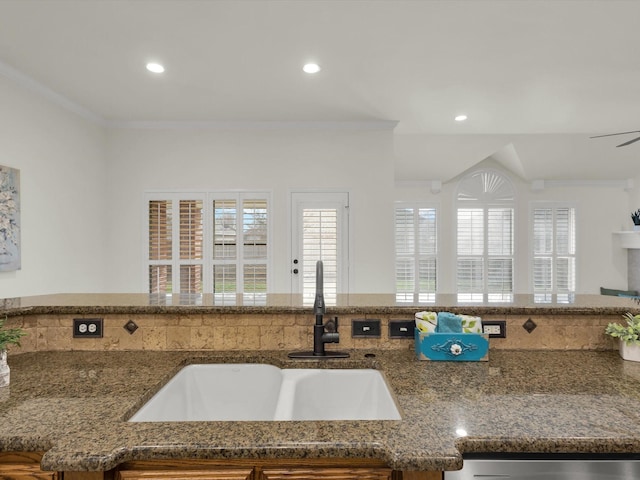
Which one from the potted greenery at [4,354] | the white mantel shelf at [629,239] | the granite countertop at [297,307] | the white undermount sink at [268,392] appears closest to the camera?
the potted greenery at [4,354]

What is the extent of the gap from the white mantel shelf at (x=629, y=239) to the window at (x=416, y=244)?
3032mm

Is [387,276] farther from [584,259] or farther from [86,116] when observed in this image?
[584,259]

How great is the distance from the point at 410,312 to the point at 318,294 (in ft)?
1.22

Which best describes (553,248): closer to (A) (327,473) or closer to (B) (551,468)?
(B) (551,468)

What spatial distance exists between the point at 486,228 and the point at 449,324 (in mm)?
5811

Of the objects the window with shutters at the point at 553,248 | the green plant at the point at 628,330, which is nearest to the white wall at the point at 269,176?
the green plant at the point at 628,330

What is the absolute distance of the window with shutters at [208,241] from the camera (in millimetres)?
4492

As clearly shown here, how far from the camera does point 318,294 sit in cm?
138

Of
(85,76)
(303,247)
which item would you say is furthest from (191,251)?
(85,76)

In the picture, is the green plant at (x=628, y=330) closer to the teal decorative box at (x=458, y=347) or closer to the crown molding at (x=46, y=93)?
the teal decorative box at (x=458, y=347)

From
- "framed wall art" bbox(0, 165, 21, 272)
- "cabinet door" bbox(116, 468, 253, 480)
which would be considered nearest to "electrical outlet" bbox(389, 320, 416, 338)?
"cabinet door" bbox(116, 468, 253, 480)

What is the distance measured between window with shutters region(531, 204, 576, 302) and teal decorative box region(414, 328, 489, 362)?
605 centimetres

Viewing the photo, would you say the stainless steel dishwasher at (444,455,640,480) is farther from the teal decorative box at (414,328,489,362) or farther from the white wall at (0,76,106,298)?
the white wall at (0,76,106,298)

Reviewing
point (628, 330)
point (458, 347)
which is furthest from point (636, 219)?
point (458, 347)
